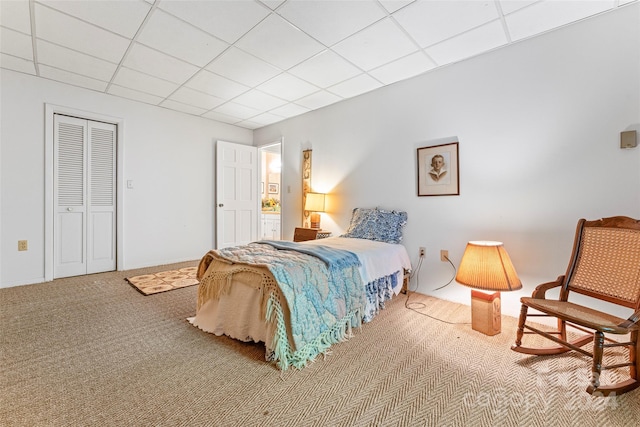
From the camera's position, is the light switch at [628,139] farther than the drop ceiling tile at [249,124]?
No

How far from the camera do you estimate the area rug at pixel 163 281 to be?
3.18 m

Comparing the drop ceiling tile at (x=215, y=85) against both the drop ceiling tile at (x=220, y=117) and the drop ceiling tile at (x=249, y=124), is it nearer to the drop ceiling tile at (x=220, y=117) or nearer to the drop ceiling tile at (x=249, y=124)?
the drop ceiling tile at (x=220, y=117)

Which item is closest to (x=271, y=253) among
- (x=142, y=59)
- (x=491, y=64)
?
(x=142, y=59)

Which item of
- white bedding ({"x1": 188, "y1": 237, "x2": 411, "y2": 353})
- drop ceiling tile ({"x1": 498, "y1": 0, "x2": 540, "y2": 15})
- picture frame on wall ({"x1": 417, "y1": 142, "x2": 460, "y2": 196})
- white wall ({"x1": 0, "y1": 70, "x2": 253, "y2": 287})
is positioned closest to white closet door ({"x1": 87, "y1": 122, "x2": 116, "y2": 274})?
white wall ({"x1": 0, "y1": 70, "x2": 253, "y2": 287})

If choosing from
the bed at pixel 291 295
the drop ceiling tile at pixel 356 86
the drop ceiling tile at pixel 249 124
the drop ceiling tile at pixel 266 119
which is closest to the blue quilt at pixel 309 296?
the bed at pixel 291 295

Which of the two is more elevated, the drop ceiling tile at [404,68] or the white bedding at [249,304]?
the drop ceiling tile at [404,68]

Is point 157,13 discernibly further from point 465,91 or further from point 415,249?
point 415,249

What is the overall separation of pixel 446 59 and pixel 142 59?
10.1ft

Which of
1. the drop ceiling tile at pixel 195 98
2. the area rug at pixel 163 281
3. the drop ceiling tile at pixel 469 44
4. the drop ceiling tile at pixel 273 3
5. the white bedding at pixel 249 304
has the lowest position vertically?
the area rug at pixel 163 281

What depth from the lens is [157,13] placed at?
216 centimetres

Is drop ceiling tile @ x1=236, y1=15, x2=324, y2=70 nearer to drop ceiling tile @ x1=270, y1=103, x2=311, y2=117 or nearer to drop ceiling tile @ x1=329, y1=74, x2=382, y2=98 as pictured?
drop ceiling tile @ x1=329, y1=74, x2=382, y2=98

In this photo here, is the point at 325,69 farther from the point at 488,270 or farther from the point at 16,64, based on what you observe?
the point at 16,64

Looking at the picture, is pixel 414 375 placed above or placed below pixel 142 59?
below

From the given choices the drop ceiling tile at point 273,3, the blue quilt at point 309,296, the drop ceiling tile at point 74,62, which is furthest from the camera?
the drop ceiling tile at point 74,62
